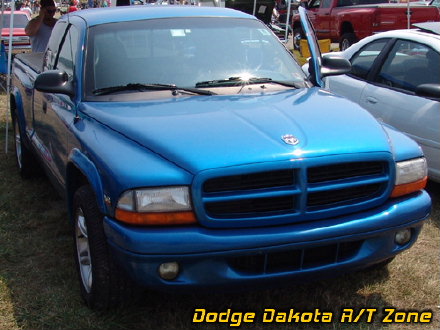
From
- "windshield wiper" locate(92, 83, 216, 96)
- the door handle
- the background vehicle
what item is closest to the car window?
the door handle

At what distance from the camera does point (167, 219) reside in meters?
2.78

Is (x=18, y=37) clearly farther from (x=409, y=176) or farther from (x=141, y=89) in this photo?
(x=409, y=176)

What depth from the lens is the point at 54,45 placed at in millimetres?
4969

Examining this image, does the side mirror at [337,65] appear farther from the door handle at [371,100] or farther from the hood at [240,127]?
the door handle at [371,100]

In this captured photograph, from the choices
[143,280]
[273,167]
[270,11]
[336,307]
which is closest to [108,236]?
[143,280]

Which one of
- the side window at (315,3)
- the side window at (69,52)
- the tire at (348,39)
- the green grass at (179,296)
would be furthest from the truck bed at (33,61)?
the side window at (315,3)

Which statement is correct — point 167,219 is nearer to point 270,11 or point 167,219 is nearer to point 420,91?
point 420,91

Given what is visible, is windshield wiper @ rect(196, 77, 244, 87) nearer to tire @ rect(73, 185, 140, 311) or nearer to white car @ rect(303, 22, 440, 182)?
tire @ rect(73, 185, 140, 311)

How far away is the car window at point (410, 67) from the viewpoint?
5.33 meters

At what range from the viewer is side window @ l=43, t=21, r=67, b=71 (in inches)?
189

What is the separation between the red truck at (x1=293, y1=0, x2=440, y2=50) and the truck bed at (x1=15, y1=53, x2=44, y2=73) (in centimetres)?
940

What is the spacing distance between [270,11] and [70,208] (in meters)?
18.0

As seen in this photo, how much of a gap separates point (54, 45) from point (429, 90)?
10.6 ft

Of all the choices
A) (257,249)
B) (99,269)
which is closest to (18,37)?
(99,269)
